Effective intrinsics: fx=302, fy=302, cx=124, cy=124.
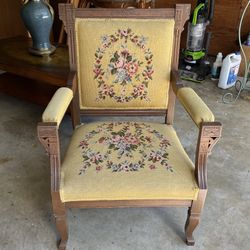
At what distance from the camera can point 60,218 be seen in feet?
3.64

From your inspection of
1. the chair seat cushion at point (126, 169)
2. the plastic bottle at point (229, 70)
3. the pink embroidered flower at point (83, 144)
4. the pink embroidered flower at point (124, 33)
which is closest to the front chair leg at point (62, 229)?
the chair seat cushion at point (126, 169)

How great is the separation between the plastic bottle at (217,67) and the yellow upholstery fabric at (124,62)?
1.48 m

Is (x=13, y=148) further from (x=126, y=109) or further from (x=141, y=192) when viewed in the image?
(x=141, y=192)

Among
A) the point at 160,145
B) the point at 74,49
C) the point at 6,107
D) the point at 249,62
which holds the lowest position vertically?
the point at 6,107

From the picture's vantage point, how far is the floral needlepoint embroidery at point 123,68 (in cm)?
128

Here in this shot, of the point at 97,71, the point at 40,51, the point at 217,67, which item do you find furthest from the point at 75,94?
the point at 217,67

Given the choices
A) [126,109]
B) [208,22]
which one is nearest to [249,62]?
[208,22]

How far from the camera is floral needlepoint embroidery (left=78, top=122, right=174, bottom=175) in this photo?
109 cm

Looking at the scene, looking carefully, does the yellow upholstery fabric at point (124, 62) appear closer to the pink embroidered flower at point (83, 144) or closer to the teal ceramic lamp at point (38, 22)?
the pink embroidered flower at point (83, 144)

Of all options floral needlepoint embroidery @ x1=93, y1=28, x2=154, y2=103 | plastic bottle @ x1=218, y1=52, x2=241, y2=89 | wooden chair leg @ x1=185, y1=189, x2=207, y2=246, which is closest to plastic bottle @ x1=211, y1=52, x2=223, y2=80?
plastic bottle @ x1=218, y1=52, x2=241, y2=89

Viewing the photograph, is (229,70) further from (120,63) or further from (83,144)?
(83,144)

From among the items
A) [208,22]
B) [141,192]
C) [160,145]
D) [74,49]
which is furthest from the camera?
[208,22]

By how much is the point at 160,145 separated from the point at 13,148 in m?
1.03

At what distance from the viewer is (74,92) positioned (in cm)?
133
